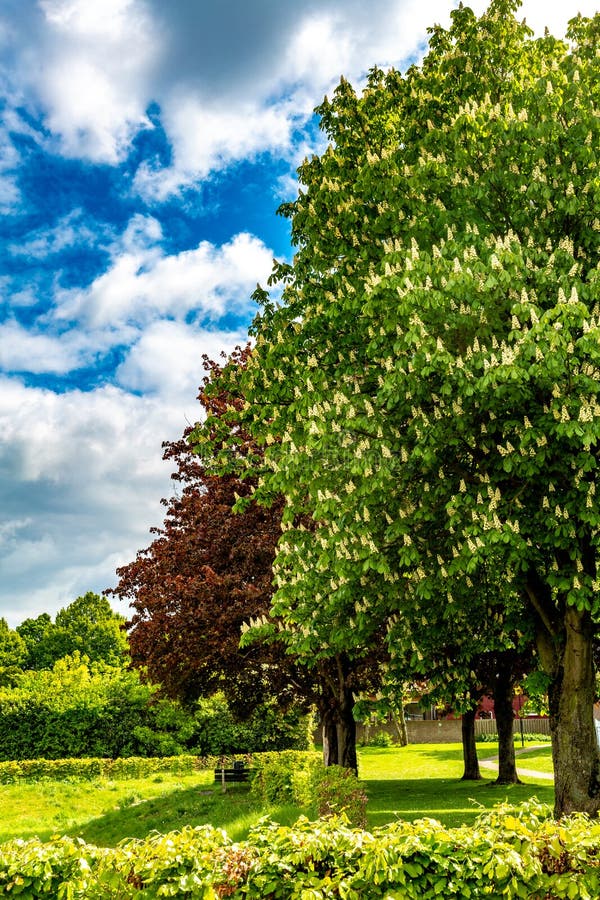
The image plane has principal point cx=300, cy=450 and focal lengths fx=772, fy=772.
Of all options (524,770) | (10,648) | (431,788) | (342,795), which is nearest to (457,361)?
(342,795)

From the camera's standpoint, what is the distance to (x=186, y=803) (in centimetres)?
2267

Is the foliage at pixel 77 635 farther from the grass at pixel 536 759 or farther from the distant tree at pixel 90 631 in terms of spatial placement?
the grass at pixel 536 759

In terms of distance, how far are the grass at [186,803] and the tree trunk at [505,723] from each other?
711 millimetres

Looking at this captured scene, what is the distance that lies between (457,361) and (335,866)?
6.34 metres

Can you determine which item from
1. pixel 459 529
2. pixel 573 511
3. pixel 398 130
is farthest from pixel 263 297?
pixel 573 511

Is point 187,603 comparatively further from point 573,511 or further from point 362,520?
point 573,511

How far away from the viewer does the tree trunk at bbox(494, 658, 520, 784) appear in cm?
2481

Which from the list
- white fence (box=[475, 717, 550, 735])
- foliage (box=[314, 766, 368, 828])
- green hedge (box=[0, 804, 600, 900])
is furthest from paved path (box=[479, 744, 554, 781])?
green hedge (box=[0, 804, 600, 900])

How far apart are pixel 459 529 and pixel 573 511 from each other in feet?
6.11

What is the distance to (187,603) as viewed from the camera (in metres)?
19.6

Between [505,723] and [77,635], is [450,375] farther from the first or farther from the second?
[77,635]

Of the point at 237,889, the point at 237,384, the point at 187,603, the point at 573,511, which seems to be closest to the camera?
the point at 237,889

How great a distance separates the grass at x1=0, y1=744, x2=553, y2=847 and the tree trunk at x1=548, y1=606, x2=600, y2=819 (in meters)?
1.90

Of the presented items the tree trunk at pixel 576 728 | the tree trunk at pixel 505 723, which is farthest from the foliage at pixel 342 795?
the tree trunk at pixel 505 723
